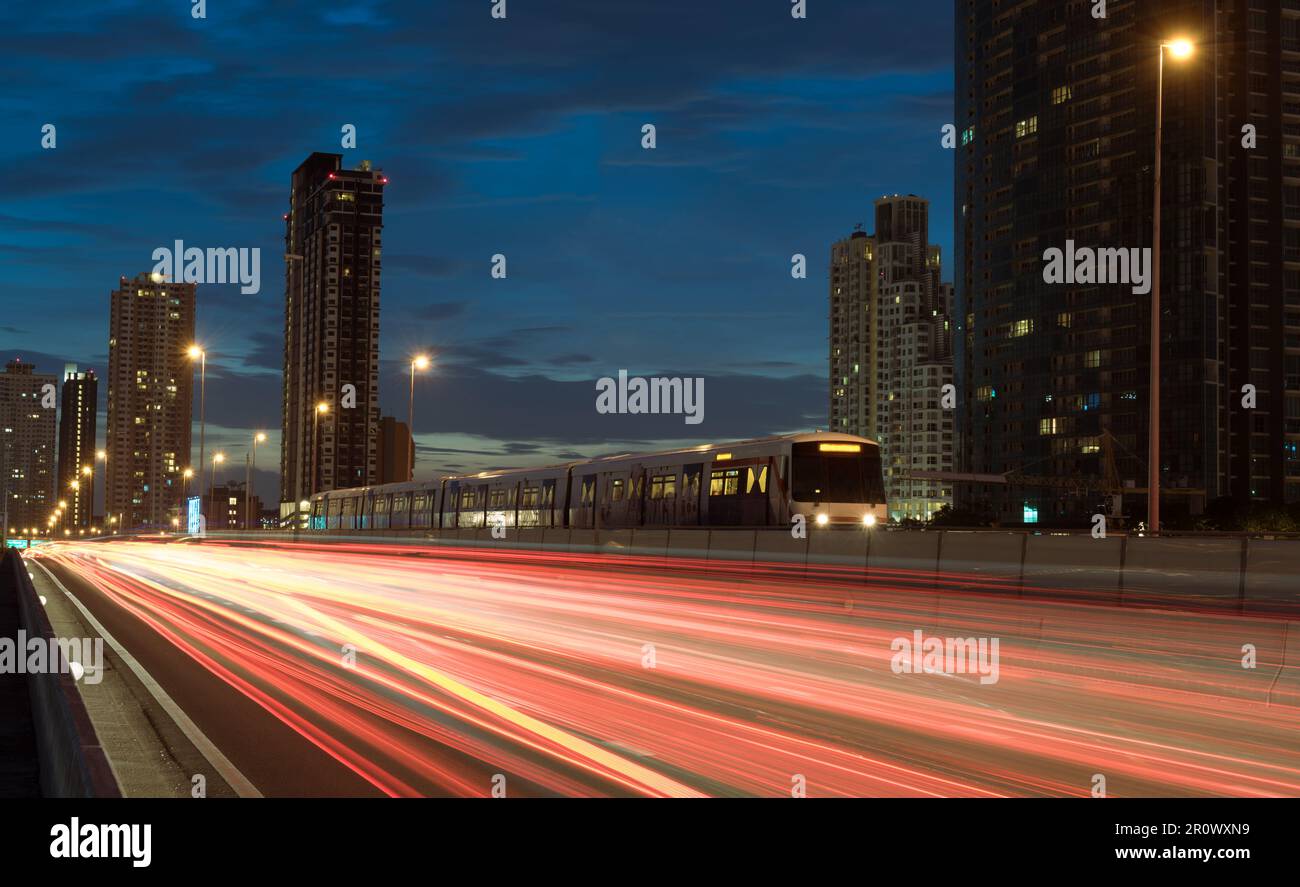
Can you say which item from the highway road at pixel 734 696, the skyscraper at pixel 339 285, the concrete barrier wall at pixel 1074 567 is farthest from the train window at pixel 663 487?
the skyscraper at pixel 339 285

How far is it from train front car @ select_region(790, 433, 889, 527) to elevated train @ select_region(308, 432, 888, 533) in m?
0.03

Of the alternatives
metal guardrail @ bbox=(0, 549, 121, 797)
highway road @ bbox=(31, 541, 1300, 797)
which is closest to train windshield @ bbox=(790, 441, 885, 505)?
highway road @ bbox=(31, 541, 1300, 797)

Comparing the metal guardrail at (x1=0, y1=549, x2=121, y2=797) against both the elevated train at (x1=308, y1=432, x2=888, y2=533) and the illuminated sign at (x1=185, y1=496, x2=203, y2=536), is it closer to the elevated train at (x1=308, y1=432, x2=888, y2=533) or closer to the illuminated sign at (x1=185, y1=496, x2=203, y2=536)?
the elevated train at (x1=308, y1=432, x2=888, y2=533)

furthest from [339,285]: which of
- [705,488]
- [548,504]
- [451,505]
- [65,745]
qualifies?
[65,745]

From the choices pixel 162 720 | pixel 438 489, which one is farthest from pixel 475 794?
pixel 438 489

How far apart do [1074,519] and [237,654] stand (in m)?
134

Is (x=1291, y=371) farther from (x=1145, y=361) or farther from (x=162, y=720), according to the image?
(x=162, y=720)

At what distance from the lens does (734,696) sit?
14.1 m

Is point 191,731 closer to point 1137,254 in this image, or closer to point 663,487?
point 663,487

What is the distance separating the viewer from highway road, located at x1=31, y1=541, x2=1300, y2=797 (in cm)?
969

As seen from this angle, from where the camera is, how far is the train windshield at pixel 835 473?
36.9m

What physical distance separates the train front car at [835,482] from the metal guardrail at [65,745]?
2542cm

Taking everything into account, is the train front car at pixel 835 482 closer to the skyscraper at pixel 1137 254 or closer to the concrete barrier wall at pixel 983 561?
the concrete barrier wall at pixel 983 561

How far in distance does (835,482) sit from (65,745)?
30.3 metres
